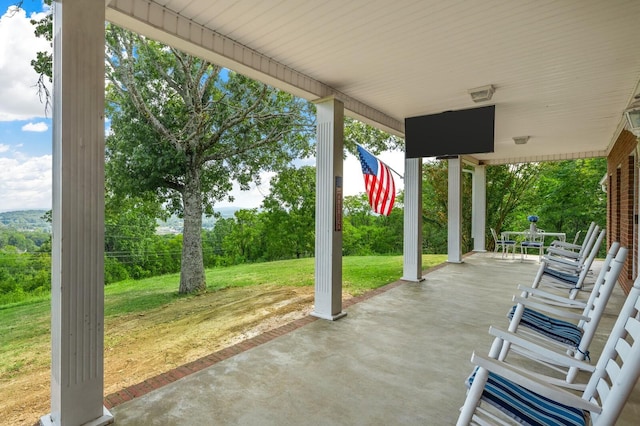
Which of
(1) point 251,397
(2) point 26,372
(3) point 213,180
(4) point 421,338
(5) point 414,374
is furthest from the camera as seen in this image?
(3) point 213,180

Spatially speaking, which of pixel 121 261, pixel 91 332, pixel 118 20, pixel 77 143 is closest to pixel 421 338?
pixel 91 332

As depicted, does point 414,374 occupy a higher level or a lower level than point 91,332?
lower

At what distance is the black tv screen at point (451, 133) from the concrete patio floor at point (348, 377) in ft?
7.06

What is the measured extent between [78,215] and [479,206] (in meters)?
10.6

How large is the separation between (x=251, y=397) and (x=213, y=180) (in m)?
7.42

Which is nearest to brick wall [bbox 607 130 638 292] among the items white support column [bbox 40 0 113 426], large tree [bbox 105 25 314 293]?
white support column [bbox 40 0 113 426]

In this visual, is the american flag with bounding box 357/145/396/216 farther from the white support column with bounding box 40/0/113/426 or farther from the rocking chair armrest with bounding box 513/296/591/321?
the white support column with bounding box 40/0/113/426

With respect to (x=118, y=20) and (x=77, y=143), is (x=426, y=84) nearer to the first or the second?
(x=118, y=20)

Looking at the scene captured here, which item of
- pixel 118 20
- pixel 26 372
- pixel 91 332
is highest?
pixel 118 20

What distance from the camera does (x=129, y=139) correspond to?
7.61m

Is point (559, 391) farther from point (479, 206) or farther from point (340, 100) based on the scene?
point (479, 206)

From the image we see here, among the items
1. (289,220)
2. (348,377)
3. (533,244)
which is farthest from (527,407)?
(289,220)

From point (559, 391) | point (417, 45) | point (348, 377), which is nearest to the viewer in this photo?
point (559, 391)

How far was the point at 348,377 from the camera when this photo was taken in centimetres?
255
